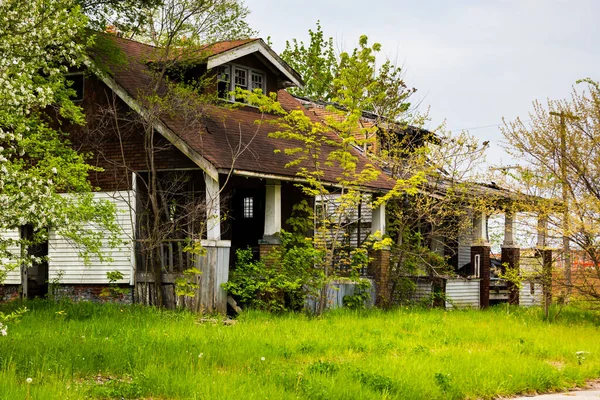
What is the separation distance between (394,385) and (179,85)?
11521 mm

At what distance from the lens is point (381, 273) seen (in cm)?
2370

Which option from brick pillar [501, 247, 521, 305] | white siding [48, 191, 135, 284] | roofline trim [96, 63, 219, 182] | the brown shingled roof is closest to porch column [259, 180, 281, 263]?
the brown shingled roof

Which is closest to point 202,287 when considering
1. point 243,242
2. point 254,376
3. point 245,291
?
point 245,291

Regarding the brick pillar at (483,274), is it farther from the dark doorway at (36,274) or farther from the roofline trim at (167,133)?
the dark doorway at (36,274)

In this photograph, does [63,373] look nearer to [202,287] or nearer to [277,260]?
[202,287]

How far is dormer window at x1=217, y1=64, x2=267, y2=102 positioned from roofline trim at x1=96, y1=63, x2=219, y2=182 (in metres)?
3.02

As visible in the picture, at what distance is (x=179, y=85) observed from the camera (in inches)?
795

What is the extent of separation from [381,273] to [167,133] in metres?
7.66

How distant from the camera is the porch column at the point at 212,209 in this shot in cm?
1933

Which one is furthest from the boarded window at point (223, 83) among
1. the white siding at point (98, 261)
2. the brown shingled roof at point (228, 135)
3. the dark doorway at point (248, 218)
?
the white siding at point (98, 261)

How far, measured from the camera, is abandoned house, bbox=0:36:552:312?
19.7m

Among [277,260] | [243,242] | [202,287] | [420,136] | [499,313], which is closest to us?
[202,287]

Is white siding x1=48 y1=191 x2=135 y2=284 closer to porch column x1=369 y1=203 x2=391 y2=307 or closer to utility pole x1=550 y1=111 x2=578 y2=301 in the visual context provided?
porch column x1=369 y1=203 x2=391 y2=307

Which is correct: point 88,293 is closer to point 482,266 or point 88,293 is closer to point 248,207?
point 248,207
